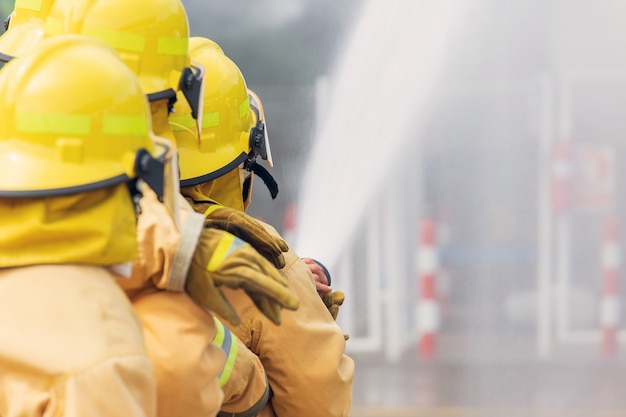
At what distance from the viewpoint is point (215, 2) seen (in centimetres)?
748

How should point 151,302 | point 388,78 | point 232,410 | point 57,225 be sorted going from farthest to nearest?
point 388,78
point 232,410
point 151,302
point 57,225

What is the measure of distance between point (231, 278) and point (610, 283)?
5670 mm

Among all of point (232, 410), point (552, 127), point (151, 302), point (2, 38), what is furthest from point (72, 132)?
point (552, 127)

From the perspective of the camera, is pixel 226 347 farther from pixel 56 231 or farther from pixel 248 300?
pixel 56 231

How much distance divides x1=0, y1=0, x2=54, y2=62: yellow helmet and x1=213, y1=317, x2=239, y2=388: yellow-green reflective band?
670 mm

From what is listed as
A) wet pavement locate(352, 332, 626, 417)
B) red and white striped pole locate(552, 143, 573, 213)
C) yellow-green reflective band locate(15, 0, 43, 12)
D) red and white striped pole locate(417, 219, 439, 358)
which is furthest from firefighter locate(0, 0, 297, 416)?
red and white striped pole locate(552, 143, 573, 213)

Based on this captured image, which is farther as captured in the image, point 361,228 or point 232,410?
point 361,228

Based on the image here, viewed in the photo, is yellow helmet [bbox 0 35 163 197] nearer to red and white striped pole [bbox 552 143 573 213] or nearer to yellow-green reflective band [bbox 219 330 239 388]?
yellow-green reflective band [bbox 219 330 239 388]

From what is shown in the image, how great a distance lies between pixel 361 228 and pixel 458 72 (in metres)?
1.07

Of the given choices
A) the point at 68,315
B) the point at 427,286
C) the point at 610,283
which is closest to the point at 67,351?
the point at 68,315

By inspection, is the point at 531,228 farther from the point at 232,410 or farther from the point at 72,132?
the point at 72,132

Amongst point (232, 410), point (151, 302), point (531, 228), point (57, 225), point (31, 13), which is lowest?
point (531, 228)

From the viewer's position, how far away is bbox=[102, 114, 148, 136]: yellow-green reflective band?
1.53m

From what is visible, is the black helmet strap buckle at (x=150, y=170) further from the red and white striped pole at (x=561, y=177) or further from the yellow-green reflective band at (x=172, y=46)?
the red and white striped pole at (x=561, y=177)
